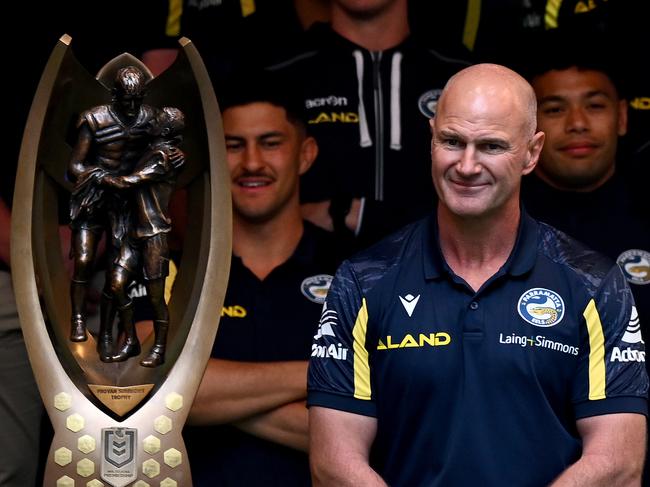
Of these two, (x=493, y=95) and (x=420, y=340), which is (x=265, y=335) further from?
(x=493, y=95)

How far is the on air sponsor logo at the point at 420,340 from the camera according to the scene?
395cm

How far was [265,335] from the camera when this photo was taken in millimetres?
4887

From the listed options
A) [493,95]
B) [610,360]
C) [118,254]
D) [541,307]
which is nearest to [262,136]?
[118,254]

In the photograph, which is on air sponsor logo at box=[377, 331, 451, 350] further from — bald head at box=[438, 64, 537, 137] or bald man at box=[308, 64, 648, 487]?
bald head at box=[438, 64, 537, 137]

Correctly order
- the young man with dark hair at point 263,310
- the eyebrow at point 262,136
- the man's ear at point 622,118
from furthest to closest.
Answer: the man's ear at point 622,118
the eyebrow at point 262,136
the young man with dark hair at point 263,310

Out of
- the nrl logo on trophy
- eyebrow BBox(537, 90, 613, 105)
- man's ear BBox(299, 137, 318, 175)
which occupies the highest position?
eyebrow BBox(537, 90, 613, 105)

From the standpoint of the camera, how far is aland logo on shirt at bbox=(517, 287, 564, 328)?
3.94 metres

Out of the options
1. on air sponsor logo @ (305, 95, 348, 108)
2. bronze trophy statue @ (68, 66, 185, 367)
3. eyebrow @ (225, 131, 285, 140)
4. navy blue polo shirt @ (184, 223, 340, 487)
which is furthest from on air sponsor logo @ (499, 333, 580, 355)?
on air sponsor logo @ (305, 95, 348, 108)

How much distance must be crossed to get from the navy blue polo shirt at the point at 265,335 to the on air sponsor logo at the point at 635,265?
34.6 inches

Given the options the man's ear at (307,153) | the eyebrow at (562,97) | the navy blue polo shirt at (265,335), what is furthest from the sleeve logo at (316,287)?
the eyebrow at (562,97)

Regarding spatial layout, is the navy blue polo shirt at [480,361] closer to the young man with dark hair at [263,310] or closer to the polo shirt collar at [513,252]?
the polo shirt collar at [513,252]

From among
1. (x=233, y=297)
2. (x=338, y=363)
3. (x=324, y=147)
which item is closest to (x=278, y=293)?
(x=233, y=297)

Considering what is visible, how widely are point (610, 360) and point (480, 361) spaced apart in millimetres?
304

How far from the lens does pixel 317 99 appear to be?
5375mm
